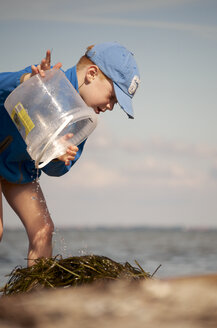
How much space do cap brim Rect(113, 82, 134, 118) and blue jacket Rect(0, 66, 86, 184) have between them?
0.87 ft

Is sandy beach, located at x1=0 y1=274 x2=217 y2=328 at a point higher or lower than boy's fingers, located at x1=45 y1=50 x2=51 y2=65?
lower

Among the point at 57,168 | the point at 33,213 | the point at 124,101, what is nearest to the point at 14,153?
the point at 57,168

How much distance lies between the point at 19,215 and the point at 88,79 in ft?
3.32

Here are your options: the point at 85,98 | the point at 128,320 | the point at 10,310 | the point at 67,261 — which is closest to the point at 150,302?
the point at 128,320

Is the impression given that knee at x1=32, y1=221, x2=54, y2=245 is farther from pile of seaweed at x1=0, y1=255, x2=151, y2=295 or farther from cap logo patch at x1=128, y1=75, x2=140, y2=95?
cap logo patch at x1=128, y1=75, x2=140, y2=95

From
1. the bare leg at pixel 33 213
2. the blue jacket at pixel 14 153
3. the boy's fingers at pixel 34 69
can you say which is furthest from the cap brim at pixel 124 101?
the bare leg at pixel 33 213

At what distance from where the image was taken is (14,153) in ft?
9.66

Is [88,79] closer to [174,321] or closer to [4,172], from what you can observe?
[4,172]

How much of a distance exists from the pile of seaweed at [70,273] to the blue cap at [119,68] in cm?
109

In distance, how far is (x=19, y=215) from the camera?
10.1 feet

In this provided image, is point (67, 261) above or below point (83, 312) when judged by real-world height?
below

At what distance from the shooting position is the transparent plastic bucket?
2488mm

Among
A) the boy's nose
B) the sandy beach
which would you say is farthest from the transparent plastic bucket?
the sandy beach

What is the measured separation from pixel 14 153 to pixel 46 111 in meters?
0.52
